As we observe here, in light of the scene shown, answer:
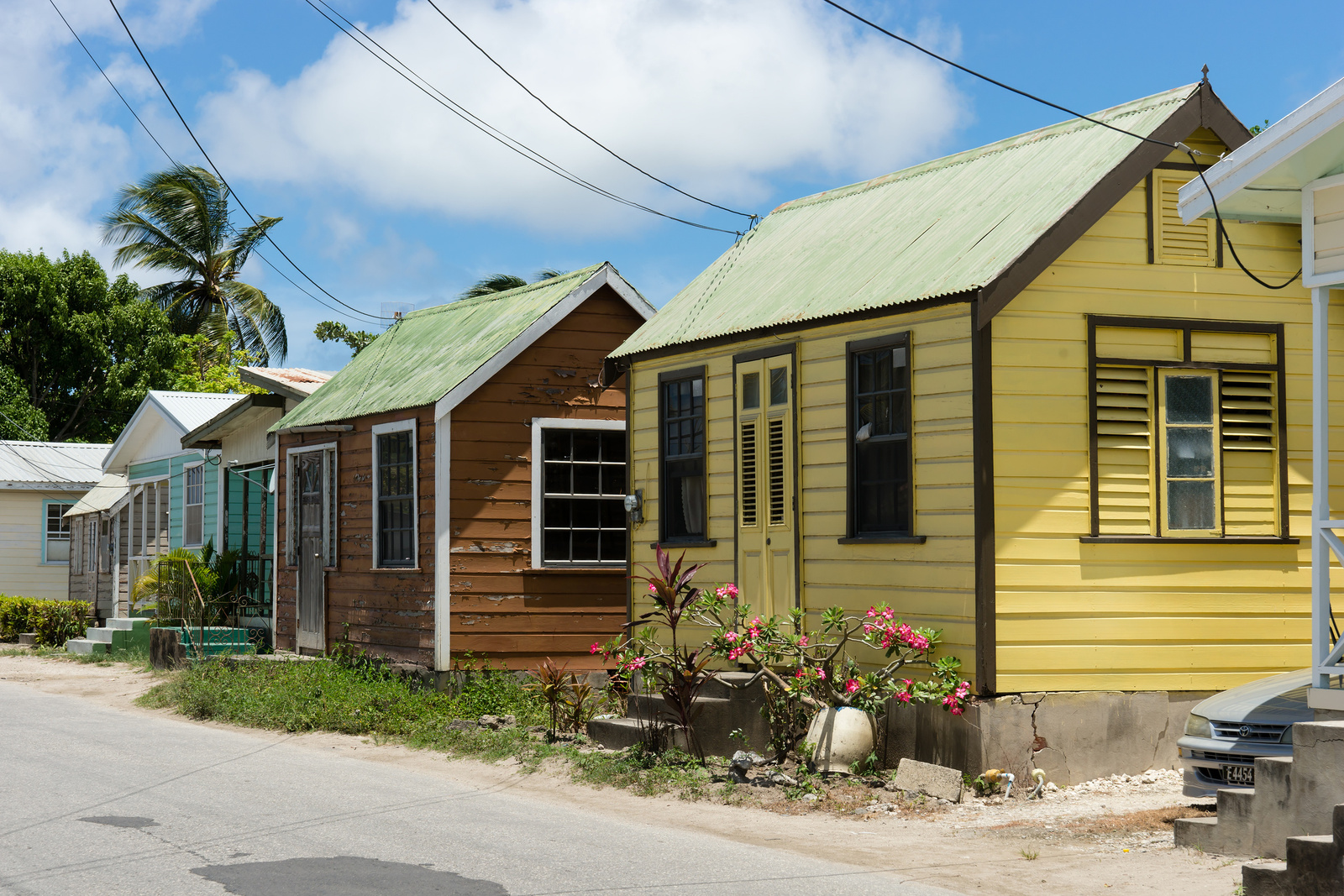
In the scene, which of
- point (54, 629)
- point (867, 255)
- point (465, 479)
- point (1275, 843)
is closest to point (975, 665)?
point (1275, 843)

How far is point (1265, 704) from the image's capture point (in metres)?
8.52

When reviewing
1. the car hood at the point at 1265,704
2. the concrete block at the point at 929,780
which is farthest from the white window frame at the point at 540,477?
the car hood at the point at 1265,704

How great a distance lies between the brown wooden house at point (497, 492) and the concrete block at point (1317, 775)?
31.7ft

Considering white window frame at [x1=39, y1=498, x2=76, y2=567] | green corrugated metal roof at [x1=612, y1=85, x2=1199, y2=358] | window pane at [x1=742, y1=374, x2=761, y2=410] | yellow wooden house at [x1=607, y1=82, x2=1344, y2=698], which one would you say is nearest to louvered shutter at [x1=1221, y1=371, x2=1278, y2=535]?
yellow wooden house at [x1=607, y1=82, x2=1344, y2=698]

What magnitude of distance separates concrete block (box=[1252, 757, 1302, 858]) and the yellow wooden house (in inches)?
104

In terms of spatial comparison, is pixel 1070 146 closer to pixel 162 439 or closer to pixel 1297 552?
pixel 1297 552

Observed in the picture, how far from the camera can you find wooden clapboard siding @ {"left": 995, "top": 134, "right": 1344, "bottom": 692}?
33.3 ft

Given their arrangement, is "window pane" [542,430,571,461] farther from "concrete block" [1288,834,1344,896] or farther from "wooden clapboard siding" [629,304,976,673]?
"concrete block" [1288,834,1344,896]

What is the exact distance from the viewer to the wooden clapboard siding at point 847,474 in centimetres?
1029

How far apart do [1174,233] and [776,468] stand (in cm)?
380

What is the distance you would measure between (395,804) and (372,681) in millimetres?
6256

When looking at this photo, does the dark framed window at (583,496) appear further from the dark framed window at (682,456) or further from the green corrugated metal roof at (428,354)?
the dark framed window at (682,456)

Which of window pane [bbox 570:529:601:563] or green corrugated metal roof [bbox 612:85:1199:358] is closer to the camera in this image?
green corrugated metal roof [bbox 612:85:1199:358]

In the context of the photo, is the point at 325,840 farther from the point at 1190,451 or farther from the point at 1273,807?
the point at 1190,451
